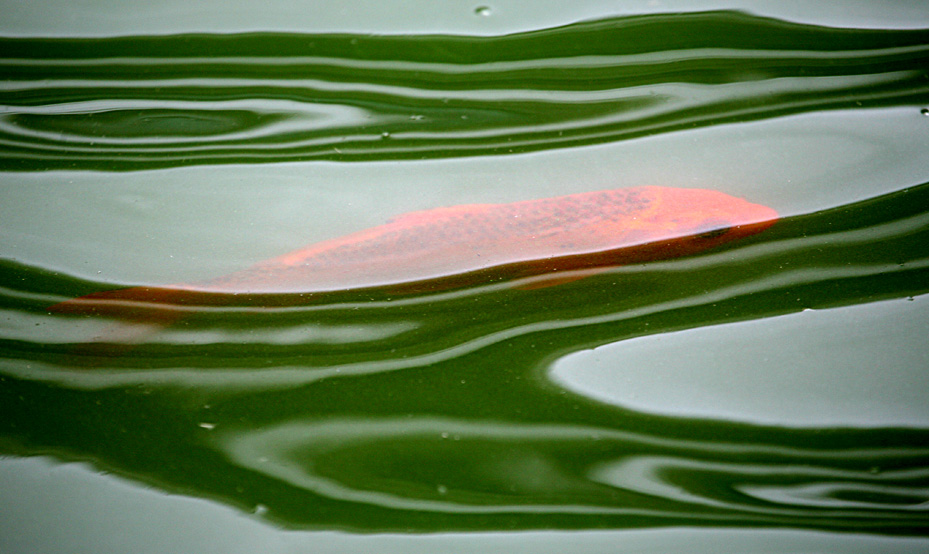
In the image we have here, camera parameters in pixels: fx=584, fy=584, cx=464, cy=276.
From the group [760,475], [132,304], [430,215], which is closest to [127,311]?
[132,304]

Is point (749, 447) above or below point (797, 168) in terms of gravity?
below

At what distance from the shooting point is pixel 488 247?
1.32m

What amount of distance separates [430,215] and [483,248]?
0.51 feet

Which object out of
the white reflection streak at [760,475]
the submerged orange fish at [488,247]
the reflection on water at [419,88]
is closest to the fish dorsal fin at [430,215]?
the submerged orange fish at [488,247]

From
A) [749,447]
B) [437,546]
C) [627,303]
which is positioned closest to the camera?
[437,546]

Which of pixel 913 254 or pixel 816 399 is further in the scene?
pixel 913 254

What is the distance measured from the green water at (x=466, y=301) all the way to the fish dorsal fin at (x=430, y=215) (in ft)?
0.08

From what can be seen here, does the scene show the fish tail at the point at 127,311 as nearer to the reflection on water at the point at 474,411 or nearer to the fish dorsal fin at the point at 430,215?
the reflection on water at the point at 474,411

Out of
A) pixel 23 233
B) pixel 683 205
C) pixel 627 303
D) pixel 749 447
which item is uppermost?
pixel 683 205

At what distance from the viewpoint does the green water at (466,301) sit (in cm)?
97

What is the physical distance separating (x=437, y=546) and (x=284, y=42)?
4.43 feet

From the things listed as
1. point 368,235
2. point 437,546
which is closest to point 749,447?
point 437,546

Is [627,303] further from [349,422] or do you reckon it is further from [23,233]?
[23,233]

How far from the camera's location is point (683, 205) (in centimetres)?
139
